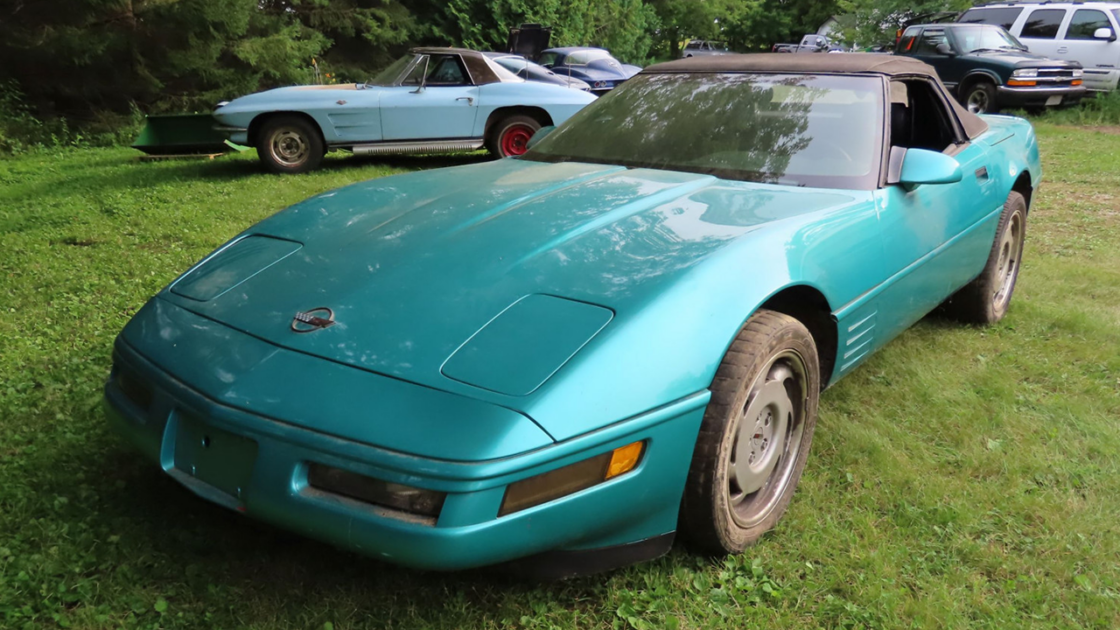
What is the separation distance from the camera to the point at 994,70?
1174 centimetres

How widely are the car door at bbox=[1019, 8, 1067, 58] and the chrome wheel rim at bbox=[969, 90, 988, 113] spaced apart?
2.24 metres

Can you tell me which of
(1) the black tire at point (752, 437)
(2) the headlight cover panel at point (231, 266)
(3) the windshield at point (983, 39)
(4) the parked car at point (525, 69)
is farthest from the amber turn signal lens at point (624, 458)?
(3) the windshield at point (983, 39)

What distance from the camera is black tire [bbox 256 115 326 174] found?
7859mm

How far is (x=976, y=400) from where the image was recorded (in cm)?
324

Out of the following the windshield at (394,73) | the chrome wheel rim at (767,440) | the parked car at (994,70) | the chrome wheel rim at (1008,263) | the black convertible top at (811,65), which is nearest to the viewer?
the chrome wheel rim at (767,440)

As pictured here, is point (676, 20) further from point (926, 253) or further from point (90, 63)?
point (926, 253)

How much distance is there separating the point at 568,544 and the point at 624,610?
0.33m

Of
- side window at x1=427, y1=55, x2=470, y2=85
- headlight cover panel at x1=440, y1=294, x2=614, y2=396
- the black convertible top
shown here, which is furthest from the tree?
headlight cover panel at x1=440, y1=294, x2=614, y2=396

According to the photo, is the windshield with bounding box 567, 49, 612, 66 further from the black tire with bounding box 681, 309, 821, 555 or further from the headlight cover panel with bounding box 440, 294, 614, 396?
the headlight cover panel with bounding box 440, 294, 614, 396

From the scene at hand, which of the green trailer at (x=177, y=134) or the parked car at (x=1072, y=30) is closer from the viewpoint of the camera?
the green trailer at (x=177, y=134)

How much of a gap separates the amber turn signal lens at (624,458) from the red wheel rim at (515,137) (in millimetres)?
7177

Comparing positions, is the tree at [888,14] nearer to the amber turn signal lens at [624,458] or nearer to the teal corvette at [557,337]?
the teal corvette at [557,337]

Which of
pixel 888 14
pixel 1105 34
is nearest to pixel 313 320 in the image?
pixel 1105 34

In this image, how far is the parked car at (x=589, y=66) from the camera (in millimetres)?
14602
